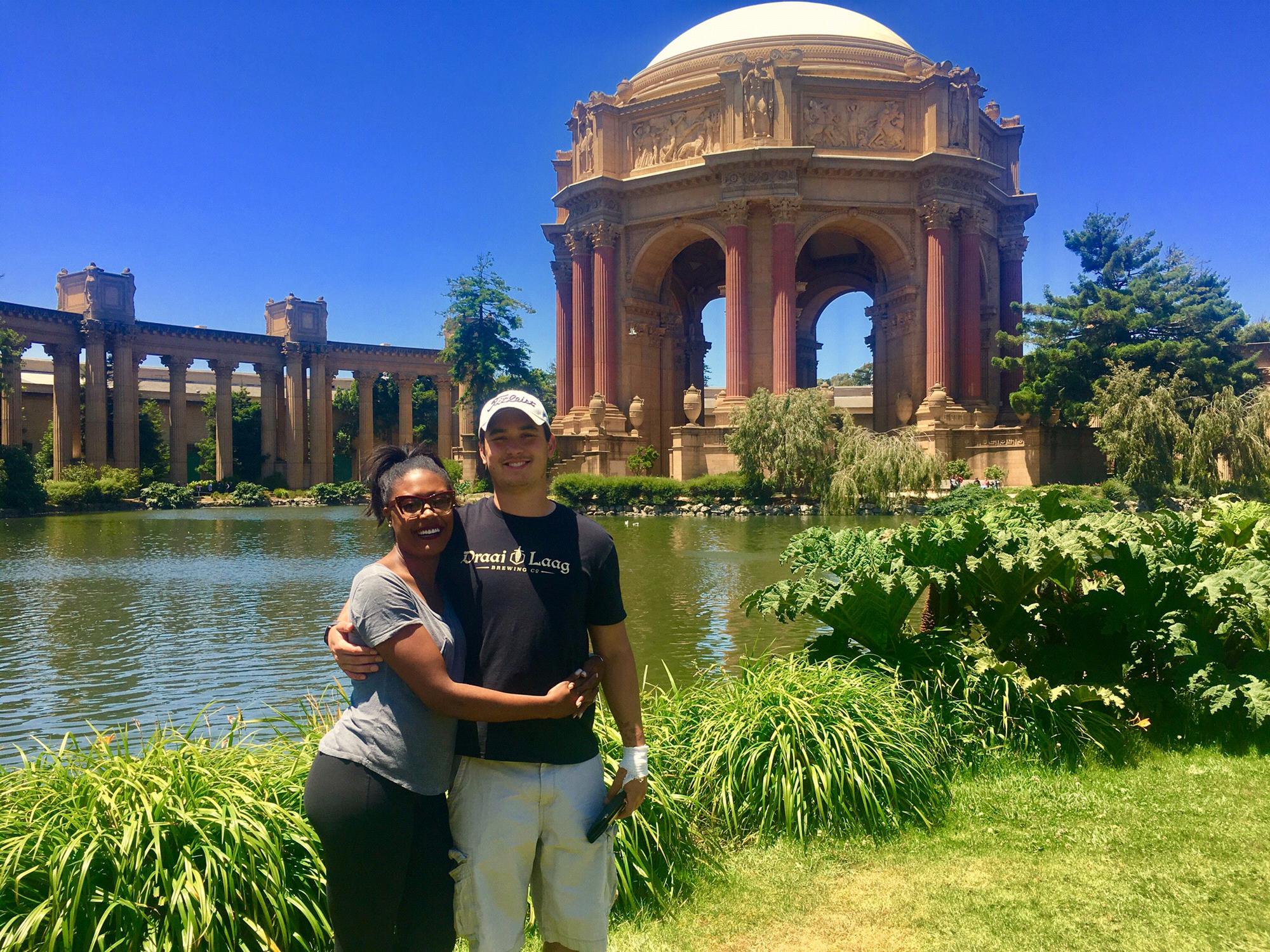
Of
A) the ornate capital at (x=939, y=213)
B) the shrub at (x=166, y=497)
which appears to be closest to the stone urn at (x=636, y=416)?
the ornate capital at (x=939, y=213)

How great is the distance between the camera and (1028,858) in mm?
4211

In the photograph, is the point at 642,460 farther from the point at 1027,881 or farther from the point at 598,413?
the point at 1027,881

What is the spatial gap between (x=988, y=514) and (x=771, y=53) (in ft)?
130

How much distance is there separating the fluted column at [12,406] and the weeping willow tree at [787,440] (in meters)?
41.1

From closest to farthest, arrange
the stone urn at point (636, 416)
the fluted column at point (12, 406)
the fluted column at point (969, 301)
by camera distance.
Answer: the fluted column at point (969, 301)
the stone urn at point (636, 416)
the fluted column at point (12, 406)

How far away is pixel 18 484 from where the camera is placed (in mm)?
40594

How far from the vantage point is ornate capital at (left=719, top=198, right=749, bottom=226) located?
4059cm

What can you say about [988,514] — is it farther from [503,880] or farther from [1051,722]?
[503,880]

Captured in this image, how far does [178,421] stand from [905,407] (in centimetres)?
4439

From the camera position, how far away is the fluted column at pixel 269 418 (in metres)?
64.2

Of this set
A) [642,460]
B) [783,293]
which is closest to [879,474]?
[783,293]

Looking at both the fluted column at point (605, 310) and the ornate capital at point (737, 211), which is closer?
the ornate capital at point (737, 211)

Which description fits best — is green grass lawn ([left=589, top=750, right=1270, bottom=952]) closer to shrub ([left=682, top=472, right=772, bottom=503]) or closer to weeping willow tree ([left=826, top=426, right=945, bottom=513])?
weeping willow tree ([left=826, top=426, right=945, bottom=513])

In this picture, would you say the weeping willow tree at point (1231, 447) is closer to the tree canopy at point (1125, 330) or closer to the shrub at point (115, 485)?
the tree canopy at point (1125, 330)
